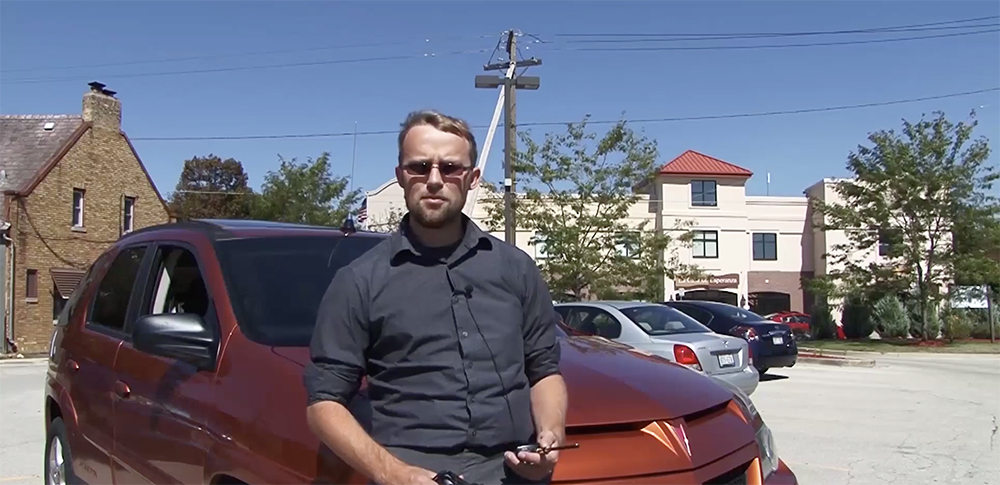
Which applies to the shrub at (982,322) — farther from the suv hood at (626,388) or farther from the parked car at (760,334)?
the suv hood at (626,388)

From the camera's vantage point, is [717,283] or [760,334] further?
[717,283]

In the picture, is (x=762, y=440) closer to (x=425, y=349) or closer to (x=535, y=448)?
(x=535, y=448)

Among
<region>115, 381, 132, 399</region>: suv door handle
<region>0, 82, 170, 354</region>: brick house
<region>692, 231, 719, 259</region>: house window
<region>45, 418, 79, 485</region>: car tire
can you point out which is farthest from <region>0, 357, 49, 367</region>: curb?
<region>692, 231, 719, 259</region>: house window

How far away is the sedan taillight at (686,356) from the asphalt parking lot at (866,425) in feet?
3.40

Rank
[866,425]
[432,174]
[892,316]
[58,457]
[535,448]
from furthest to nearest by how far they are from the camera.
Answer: [892,316]
[866,425]
[58,457]
[432,174]
[535,448]

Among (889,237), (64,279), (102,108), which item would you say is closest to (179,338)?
(64,279)

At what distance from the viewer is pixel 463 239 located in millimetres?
2633

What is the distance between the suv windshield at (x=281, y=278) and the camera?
343 centimetres

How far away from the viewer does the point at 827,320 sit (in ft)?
114

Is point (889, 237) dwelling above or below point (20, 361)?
above

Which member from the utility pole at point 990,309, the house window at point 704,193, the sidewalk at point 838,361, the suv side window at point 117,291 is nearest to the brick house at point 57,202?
the sidewalk at point 838,361

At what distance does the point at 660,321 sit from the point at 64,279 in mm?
23596

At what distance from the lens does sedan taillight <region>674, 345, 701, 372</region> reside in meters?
10.4

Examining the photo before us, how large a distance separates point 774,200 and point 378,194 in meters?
20.9
